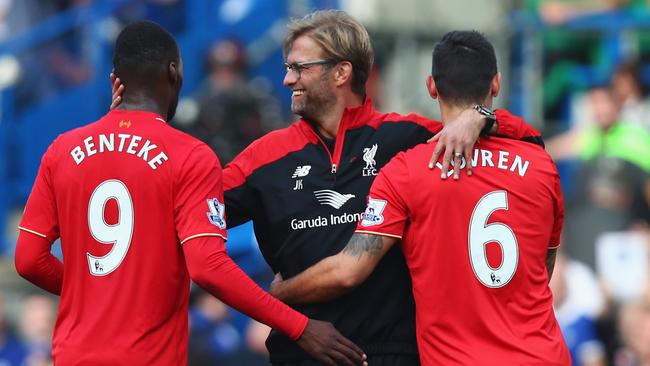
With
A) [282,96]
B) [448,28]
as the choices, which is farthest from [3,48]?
[448,28]

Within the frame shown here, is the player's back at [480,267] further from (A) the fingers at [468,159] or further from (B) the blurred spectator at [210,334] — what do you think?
(B) the blurred spectator at [210,334]

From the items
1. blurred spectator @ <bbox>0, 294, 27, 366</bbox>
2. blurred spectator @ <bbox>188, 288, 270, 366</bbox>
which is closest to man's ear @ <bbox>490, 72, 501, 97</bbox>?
blurred spectator @ <bbox>188, 288, 270, 366</bbox>

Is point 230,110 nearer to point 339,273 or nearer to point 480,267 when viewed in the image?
point 339,273

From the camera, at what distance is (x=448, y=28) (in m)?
12.9

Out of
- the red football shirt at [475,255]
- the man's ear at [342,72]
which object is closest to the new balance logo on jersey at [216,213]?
the red football shirt at [475,255]

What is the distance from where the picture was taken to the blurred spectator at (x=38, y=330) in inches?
405

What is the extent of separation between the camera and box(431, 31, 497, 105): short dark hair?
5340 millimetres

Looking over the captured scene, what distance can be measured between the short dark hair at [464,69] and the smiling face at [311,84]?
588 mm

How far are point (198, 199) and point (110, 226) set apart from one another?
361 mm

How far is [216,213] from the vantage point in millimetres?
5133

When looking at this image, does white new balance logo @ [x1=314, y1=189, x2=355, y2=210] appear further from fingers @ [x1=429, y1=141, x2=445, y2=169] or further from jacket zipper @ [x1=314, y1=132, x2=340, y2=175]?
fingers @ [x1=429, y1=141, x2=445, y2=169]

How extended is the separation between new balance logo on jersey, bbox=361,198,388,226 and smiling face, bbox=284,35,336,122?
0.70 m

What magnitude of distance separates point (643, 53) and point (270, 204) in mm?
8016

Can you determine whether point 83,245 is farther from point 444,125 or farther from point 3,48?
point 3,48
